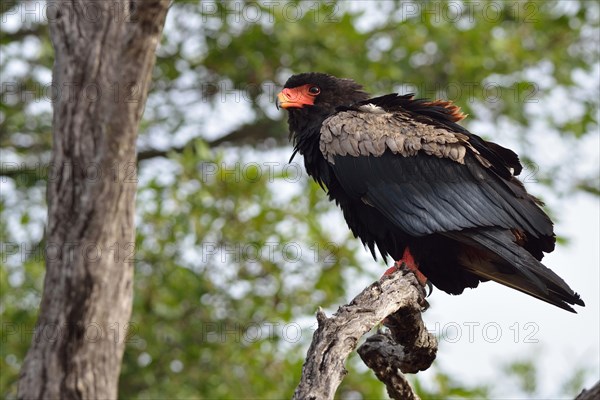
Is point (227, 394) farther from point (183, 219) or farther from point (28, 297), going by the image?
point (28, 297)

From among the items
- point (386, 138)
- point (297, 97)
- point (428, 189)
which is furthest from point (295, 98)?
point (428, 189)

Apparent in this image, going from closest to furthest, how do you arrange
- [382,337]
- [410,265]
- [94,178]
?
[382,337] < [410,265] < [94,178]

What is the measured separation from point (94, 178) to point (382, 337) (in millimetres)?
2361

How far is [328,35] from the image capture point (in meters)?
9.70

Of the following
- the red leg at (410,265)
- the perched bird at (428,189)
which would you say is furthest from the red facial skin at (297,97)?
the red leg at (410,265)

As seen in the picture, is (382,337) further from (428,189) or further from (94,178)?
(94,178)

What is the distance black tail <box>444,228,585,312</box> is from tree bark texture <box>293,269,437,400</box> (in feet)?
1.37

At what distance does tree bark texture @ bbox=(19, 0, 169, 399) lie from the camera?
20.3 feet

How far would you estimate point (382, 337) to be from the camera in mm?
4883

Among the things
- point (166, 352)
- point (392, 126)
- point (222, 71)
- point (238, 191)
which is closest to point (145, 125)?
point (222, 71)

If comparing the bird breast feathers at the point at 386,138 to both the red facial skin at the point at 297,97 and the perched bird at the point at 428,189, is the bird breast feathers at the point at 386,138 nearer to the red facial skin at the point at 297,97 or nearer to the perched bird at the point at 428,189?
the perched bird at the point at 428,189

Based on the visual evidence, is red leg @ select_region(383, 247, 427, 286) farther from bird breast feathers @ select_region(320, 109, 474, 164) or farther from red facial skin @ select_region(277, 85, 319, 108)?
red facial skin @ select_region(277, 85, 319, 108)

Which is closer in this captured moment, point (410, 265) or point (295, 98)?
point (410, 265)

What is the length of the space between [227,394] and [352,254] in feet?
5.49
